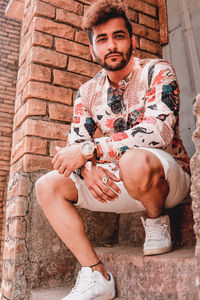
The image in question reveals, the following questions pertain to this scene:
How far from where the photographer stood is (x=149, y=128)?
1.32 metres

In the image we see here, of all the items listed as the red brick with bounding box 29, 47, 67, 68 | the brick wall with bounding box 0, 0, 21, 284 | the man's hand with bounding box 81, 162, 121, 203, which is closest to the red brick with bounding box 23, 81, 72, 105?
the red brick with bounding box 29, 47, 67, 68

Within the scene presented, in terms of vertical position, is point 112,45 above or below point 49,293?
above

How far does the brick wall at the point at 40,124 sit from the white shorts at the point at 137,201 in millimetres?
479

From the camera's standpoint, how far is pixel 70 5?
2.38m

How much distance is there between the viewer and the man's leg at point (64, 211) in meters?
1.46

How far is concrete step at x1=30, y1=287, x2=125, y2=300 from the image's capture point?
169cm

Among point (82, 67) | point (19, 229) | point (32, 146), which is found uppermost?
point (82, 67)

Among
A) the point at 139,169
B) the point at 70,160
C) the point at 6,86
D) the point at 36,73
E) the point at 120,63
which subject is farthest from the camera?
the point at 6,86

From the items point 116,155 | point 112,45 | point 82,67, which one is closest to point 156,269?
point 116,155

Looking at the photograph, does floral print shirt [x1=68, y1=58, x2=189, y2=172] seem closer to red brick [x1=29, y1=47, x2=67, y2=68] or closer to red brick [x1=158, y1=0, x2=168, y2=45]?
red brick [x1=29, y1=47, x2=67, y2=68]

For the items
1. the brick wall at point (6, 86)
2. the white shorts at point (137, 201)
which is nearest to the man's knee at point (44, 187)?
the white shorts at point (137, 201)

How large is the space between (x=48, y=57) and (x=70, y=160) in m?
1.08

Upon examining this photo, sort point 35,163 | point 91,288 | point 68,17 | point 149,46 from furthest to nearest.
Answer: point 149,46 → point 68,17 → point 35,163 → point 91,288

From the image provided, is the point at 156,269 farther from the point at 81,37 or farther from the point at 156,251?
the point at 81,37
